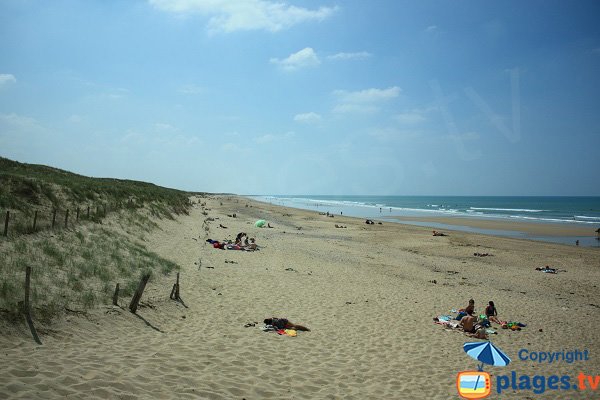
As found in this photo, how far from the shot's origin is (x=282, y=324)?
32.6 feet

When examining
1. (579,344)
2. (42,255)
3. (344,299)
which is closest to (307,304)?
(344,299)

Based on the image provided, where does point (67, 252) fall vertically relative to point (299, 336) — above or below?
above

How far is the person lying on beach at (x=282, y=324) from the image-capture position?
991cm

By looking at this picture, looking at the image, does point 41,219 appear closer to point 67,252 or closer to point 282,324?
point 67,252

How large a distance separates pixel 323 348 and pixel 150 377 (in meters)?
4.27

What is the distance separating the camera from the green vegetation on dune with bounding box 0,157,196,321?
29.7 feet

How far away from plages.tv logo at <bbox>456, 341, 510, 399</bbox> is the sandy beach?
0.24 m

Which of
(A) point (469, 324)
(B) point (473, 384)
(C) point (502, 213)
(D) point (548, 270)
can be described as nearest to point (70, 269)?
(B) point (473, 384)

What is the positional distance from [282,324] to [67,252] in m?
9.10

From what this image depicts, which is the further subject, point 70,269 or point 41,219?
point 41,219

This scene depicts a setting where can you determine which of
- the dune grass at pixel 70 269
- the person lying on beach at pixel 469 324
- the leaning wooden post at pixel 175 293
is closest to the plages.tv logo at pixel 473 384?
the person lying on beach at pixel 469 324

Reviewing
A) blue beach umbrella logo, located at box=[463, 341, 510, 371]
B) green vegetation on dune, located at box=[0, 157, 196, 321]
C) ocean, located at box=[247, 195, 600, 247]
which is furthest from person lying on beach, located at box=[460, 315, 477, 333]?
ocean, located at box=[247, 195, 600, 247]

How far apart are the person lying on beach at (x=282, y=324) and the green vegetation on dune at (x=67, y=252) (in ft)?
14.9

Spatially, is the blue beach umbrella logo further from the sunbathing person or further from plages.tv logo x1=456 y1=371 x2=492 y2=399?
the sunbathing person
